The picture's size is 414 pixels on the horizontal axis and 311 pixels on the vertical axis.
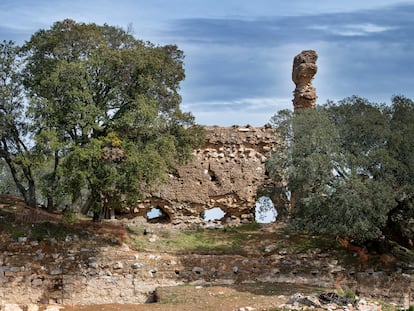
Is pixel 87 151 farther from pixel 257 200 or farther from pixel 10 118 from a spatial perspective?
pixel 257 200

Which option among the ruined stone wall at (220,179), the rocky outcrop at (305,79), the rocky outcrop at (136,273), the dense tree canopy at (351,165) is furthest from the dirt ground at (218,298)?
the rocky outcrop at (305,79)

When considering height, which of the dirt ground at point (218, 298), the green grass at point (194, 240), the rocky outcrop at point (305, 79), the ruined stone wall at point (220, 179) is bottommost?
the dirt ground at point (218, 298)

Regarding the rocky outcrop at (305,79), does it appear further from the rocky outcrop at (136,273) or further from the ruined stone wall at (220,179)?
the rocky outcrop at (136,273)

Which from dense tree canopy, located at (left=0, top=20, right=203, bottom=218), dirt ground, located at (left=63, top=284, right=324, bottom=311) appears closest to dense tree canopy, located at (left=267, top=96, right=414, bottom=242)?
dirt ground, located at (left=63, top=284, right=324, bottom=311)

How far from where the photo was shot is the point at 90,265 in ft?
72.9

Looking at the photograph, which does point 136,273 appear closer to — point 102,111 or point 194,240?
point 194,240

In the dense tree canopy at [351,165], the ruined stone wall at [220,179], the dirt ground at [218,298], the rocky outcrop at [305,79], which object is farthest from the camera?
the rocky outcrop at [305,79]

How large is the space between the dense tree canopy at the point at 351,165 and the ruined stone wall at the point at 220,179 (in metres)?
5.11

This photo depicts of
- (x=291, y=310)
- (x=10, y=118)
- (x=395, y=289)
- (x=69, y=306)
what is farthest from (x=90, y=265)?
(x=395, y=289)

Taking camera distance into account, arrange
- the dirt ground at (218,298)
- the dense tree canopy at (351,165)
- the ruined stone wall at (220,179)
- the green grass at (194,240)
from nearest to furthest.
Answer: the dirt ground at (218,298) → the dense tree canopy at (351,165) → the green grass at (194,240) → the ruined stone wall at (220,179)

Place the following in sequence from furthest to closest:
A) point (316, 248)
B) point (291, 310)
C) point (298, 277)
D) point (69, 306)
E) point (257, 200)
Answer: point (257, 200) < point (316, 248) < point (298, 277) < point (69, 306) < point (291, 310)

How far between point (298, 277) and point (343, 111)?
6.53m

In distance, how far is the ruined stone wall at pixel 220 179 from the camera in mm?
28312

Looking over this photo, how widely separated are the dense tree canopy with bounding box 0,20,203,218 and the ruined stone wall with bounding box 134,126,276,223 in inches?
145
